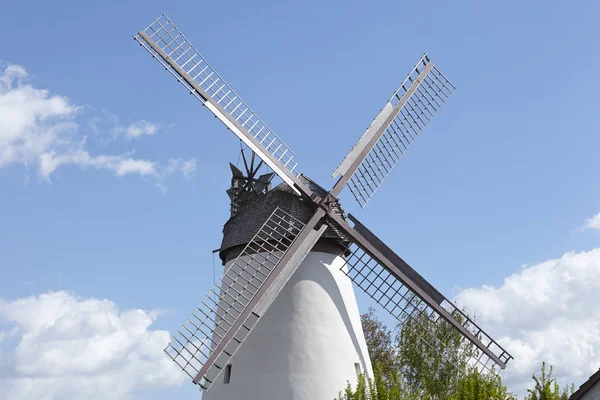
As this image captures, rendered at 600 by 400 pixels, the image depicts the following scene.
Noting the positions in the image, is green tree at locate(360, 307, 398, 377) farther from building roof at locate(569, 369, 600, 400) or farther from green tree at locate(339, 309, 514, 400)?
building roof at locate(569, 369, 600, 400)

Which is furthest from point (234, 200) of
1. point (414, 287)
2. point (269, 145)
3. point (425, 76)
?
point (425, 76)

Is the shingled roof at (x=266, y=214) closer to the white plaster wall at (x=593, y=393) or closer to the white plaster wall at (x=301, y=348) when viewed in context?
the white plaster wall at (x=301, y=348)

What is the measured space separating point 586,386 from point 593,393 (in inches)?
5.9

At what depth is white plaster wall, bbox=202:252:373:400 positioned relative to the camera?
40.0ft

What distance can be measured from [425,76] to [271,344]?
839cm

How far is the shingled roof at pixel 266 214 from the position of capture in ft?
43.7

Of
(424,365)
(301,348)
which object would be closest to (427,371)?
(424,365)

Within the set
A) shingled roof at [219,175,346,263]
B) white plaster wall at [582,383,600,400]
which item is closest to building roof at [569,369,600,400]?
white plaster wall at [582,383,600,400]

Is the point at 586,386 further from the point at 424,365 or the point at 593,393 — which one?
the point at 424,365

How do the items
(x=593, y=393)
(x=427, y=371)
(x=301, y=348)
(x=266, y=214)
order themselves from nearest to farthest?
(x=593, y=393) < (x=301, y=348) < (x=266, y=214) < (x=427, y=371)

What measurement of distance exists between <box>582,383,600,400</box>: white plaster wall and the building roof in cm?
4

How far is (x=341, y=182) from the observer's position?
1381cm

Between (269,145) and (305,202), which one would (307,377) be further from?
(269,145)

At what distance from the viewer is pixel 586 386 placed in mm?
10109
